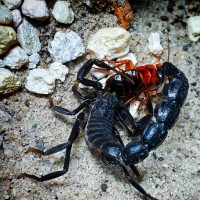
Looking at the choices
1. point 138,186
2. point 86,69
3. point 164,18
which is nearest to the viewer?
point 138,186

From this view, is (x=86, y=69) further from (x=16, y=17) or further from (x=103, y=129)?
(x=16, y=17)

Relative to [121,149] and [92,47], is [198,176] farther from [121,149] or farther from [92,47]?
[92,47]

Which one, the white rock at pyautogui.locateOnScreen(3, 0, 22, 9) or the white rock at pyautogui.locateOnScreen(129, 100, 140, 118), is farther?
the white rock at pyautogui.locateOnScreen(129, 100, 140, 118)

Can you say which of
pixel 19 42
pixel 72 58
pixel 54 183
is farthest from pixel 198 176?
pixel 19 42

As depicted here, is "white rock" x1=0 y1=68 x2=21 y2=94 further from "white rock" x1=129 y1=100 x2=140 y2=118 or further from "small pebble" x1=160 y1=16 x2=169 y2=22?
"small pebble" x1=160 y1=16 x2=169 y2=22

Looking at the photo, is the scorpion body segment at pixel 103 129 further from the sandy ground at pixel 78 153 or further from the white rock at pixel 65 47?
the white rock at pixel 65 47

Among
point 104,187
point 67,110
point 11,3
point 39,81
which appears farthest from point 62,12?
point 104,187

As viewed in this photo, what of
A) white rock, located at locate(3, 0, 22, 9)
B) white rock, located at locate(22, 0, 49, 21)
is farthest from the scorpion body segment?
white rock, located at locate(3, 0, 22, 9)
